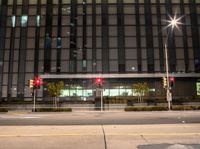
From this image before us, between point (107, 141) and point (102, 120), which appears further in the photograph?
point (102, 120)

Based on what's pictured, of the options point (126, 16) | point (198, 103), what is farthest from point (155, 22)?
point (198, 103)

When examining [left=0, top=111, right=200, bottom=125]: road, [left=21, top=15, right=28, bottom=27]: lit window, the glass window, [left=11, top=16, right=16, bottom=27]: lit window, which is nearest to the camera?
[left=0, top=111, right=200, bottom=125]: road

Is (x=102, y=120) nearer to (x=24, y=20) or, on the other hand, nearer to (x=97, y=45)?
(x=97, y=45)

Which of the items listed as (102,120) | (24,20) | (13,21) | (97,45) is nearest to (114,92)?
(97,45)

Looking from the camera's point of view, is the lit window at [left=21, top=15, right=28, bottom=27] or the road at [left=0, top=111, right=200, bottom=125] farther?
the lit window at [left=21, top=15, right=28, bottom=27]

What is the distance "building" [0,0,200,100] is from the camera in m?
57.2

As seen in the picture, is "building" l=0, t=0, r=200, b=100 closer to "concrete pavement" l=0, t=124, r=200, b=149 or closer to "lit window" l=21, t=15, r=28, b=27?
"lit window" l=21, t=15, r=28, b=27

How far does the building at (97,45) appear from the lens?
57.2m


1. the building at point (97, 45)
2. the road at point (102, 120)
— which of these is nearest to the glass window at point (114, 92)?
the building at point (97, 45)

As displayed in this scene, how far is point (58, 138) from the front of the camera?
1052cm

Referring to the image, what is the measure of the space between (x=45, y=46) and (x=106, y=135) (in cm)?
5060

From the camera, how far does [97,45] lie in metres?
58.9

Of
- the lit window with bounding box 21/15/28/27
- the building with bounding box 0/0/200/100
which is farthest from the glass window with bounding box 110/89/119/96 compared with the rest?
the lit window with bounding box 21/15/28/27

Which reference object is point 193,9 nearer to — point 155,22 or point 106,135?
point 155,22
